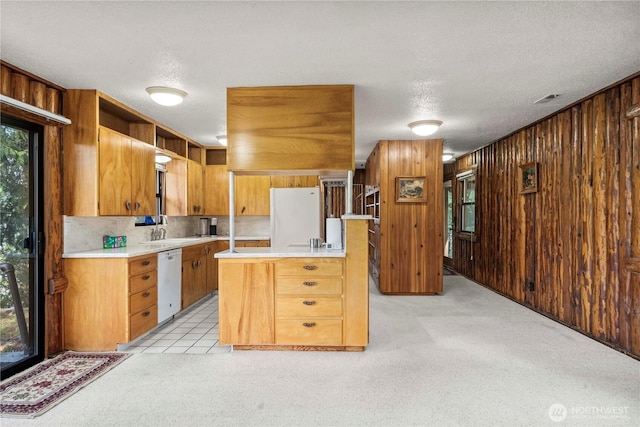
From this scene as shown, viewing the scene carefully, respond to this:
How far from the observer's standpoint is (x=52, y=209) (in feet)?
9.94

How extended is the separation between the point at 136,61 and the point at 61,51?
18.4 inches

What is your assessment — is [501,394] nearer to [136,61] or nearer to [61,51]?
[136,61]

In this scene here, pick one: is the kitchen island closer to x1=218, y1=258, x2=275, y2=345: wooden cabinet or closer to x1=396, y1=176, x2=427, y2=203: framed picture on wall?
x1=218, y1=258, x2=275, y2=345: wooden cabinet

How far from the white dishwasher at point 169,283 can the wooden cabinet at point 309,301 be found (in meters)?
1.43

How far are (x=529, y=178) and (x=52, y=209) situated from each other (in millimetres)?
5316

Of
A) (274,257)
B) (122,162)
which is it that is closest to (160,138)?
(122,162)

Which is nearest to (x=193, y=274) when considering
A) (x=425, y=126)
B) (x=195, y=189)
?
(x=195, y=189)

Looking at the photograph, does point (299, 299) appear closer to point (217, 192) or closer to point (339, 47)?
point (339, 47)

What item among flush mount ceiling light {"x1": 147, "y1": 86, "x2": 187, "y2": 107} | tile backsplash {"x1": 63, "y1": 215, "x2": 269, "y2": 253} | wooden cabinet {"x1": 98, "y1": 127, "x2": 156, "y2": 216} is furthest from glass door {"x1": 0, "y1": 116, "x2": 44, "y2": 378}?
flush mount ceiling light {"x1": 147, "y1": 86, "x2": 187, "y2": 107}

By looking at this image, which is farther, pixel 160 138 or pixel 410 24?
pixel 160 138

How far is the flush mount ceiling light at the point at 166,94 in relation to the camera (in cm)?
308

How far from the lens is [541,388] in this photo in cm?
242

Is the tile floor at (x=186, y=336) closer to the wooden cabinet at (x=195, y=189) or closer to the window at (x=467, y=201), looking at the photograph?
the wooden cabinet at (x=195, y=189)

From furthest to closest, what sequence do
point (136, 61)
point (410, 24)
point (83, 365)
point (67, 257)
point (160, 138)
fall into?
point (160, 138) < point (67, 257) < point (83, 365) < point (136, 61) < point (410, 24)
